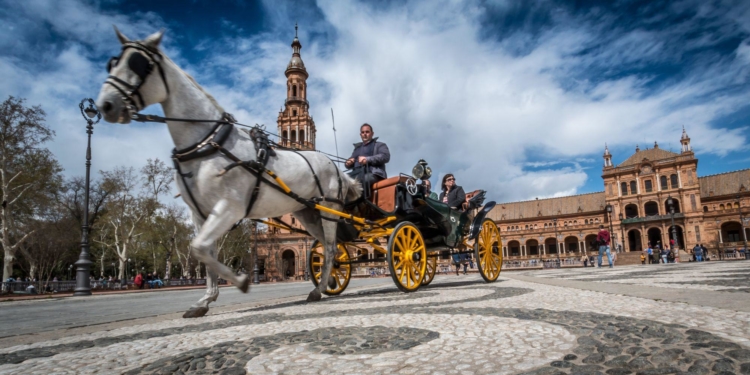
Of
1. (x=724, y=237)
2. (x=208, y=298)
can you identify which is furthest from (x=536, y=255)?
(x=208, y=298)

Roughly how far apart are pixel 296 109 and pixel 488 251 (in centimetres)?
5801

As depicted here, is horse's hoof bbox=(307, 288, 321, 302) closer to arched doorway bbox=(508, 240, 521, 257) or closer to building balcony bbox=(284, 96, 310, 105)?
building balcony bbox=(284, 96, 310, 105)

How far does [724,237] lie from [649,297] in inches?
2916

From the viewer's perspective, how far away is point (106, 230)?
3638 cm

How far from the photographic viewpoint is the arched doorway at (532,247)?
79.6m

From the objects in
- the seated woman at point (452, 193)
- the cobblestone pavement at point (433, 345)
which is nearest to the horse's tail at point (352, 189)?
the seated woman at point (452, 193)

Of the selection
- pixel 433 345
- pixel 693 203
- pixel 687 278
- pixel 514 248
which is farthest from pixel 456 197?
pixel 514 248

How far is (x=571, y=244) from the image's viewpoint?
3024 inches

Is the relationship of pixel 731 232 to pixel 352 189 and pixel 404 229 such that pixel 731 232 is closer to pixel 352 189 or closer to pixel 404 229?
pixel 404 229

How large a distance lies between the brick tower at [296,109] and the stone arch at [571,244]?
4866 centimetres

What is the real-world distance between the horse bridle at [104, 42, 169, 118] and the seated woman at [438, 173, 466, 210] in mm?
5024

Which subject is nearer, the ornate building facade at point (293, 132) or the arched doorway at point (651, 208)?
the ornate building facade at point (293, 132)

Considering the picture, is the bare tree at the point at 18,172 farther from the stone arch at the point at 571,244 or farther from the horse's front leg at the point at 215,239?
the stone arch at the point at 571,244

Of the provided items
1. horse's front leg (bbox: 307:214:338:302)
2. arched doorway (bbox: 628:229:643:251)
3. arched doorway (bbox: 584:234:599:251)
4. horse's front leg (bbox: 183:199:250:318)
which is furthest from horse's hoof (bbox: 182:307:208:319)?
arched doorway (bbox: 584:234:599:251)
